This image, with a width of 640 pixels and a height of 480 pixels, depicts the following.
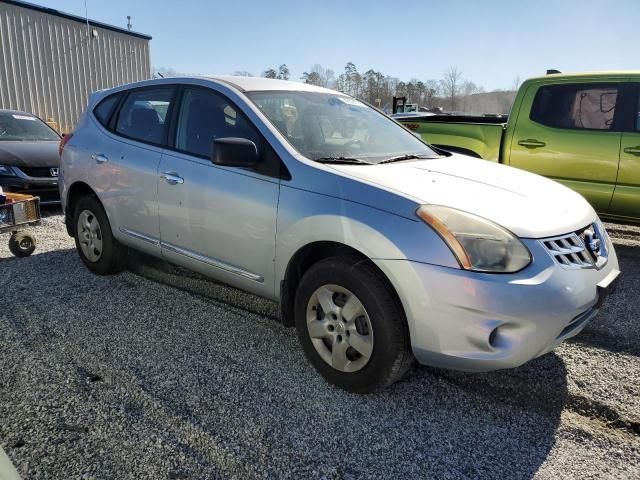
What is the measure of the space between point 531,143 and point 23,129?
311 inches

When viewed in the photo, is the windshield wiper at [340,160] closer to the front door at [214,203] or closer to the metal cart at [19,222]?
the front door at [214,203]

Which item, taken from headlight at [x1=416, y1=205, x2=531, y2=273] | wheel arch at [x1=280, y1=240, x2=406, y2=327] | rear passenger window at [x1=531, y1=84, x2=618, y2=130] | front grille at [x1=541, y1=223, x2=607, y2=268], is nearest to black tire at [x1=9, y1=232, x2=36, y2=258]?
wheel arch at [x1=280, y1=240, x2=406, y2=327]

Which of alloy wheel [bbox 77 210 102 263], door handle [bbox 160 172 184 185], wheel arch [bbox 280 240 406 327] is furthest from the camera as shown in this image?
alloy wheel [bbox 77 210 102 263]

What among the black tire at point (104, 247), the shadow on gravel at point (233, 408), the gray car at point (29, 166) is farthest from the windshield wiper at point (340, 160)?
the gray car at point (29, 166)

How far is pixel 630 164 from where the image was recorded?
16.9 ft

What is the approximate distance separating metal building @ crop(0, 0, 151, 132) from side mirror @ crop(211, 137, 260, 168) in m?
14.8

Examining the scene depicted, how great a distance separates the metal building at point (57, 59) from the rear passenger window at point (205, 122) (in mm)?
13881

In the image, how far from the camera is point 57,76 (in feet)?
53.1

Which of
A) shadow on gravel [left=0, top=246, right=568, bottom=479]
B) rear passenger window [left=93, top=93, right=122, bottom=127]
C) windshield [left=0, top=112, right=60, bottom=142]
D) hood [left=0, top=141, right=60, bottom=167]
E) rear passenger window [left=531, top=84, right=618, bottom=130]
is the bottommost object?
shadow on gravel [left=0, top=246, right=568, bottom=479]

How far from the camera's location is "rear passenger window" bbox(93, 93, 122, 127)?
4.46 metres

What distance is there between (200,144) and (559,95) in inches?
164

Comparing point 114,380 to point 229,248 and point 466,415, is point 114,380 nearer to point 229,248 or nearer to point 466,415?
point 229,248

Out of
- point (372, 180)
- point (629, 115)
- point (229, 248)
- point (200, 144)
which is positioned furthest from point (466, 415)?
point (629, 115)

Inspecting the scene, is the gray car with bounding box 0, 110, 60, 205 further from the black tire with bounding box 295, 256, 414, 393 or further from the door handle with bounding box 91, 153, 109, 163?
the black tire with bounding box 295, 256, 414, 393
